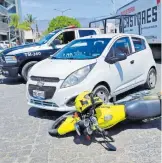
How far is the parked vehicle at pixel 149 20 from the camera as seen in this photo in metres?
Answer: 11.1

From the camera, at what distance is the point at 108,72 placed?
5469 mm

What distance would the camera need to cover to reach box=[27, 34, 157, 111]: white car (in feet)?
16.1

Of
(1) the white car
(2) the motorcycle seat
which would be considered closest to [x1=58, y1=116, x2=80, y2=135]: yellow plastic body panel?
(1) the white car

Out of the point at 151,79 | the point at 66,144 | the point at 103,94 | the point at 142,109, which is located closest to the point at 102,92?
the point at 103,94

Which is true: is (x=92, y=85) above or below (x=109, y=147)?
above

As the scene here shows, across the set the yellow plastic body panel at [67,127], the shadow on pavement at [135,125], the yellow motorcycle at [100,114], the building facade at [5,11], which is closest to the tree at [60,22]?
the building facade at [5,11]

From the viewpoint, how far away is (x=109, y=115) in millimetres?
4195

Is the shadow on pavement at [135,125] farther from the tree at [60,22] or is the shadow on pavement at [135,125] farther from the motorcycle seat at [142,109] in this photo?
the tree at [60,22]

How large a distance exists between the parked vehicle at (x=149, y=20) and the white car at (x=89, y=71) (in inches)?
186

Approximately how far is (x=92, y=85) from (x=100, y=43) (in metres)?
1.35

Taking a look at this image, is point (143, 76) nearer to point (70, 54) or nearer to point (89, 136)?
point (70, 54)

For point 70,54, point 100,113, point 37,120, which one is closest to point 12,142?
point 37,120

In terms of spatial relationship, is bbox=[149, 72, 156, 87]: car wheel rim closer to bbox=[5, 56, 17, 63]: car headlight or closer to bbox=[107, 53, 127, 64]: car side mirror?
bbox=[107, 53, 127, 64]: car side mirror

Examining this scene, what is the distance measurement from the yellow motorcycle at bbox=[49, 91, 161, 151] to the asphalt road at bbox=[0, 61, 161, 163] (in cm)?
17
